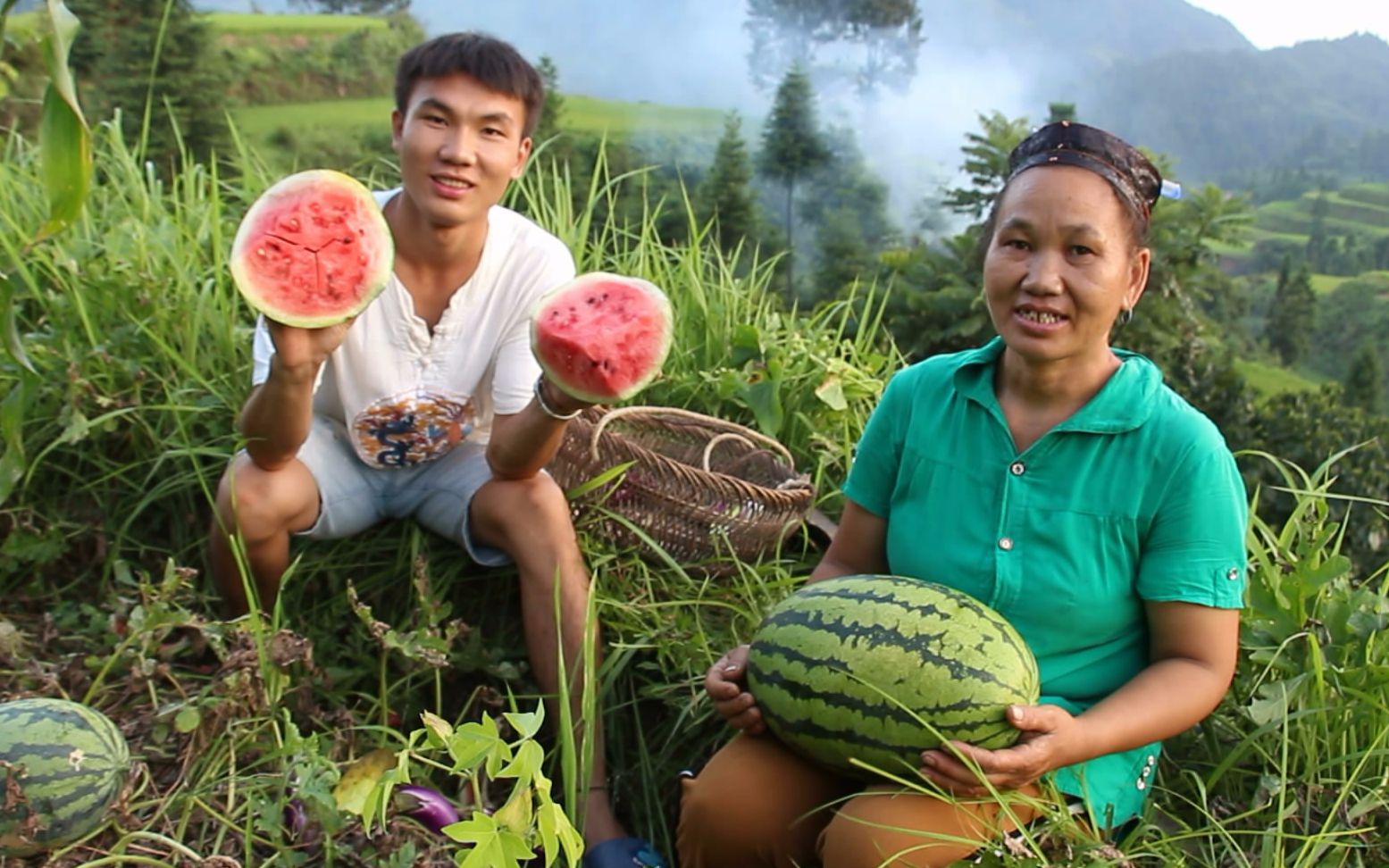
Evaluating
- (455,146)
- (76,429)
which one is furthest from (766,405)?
(76,429)

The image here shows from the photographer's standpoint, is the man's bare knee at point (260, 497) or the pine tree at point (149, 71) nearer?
the man's bare knee at point (260, 497)

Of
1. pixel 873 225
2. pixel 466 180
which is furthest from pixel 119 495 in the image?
pixel 873 225

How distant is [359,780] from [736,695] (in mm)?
586

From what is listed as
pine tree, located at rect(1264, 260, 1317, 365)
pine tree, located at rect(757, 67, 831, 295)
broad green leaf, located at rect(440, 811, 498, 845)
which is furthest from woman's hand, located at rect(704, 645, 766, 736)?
pine tree, located at rect(1264, 260, 1317, 365)

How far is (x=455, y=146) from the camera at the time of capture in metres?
2.25

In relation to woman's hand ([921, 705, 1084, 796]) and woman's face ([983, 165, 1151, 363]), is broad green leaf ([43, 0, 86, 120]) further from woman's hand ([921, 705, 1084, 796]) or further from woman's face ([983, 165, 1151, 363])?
woman's hand ([921, 705, 1084, 796])

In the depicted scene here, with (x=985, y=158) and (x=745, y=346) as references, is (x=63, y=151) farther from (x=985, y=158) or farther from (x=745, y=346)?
(x=985, y=158)

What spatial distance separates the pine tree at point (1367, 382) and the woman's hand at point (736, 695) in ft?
26.9

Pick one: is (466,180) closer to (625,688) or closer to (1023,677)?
(625,688)

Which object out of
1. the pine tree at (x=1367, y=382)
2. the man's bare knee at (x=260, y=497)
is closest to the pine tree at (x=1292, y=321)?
the pine tree at (x=1367, y=382)

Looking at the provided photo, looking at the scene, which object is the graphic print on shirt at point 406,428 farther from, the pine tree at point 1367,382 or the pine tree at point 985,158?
the pine tree at point 1367,382

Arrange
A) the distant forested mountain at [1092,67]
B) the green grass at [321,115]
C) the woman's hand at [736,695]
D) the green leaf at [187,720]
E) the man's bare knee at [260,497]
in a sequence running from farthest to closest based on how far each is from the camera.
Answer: the distant forested mountain at [1092,67] < the green grass at [321,115] < the man's bare knee at [260,497] < the green leaf at [187,720] < the woman's hand at [736,695]

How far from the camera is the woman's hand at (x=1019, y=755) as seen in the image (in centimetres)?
144

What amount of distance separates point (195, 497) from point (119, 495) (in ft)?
0.65
